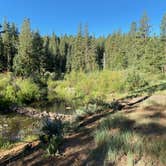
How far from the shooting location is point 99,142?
5.84 meters

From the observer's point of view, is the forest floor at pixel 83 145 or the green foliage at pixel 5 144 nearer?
the forest floor at pixel 83 145

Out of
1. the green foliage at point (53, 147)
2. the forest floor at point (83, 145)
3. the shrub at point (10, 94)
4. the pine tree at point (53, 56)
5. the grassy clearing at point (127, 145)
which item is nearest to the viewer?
the grassy clearing at point (127, 145)

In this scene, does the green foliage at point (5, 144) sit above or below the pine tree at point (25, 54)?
below

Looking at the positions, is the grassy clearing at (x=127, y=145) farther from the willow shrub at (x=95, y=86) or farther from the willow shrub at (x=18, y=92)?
the willow shrub at (x=95, y=86)

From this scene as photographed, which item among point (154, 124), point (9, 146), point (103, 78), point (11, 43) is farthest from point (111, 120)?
point (11, 43)

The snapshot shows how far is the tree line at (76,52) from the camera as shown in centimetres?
4138

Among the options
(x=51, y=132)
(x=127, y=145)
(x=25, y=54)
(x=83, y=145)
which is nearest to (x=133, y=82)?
(x=51, y=132)

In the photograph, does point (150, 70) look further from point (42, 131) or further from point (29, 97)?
point (42, 131)

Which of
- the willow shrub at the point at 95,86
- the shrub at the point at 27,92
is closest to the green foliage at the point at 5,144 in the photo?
the shrub at the point at 27,92

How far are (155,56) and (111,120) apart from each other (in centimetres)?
3311

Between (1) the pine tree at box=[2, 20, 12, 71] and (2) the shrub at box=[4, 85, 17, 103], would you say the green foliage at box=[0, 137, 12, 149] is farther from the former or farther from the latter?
(1) the pine tree at box=[2, 20, 12, 71]

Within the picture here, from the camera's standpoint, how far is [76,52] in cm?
6538

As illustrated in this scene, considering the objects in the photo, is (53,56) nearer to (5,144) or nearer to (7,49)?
(7,49)

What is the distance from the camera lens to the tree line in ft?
136
